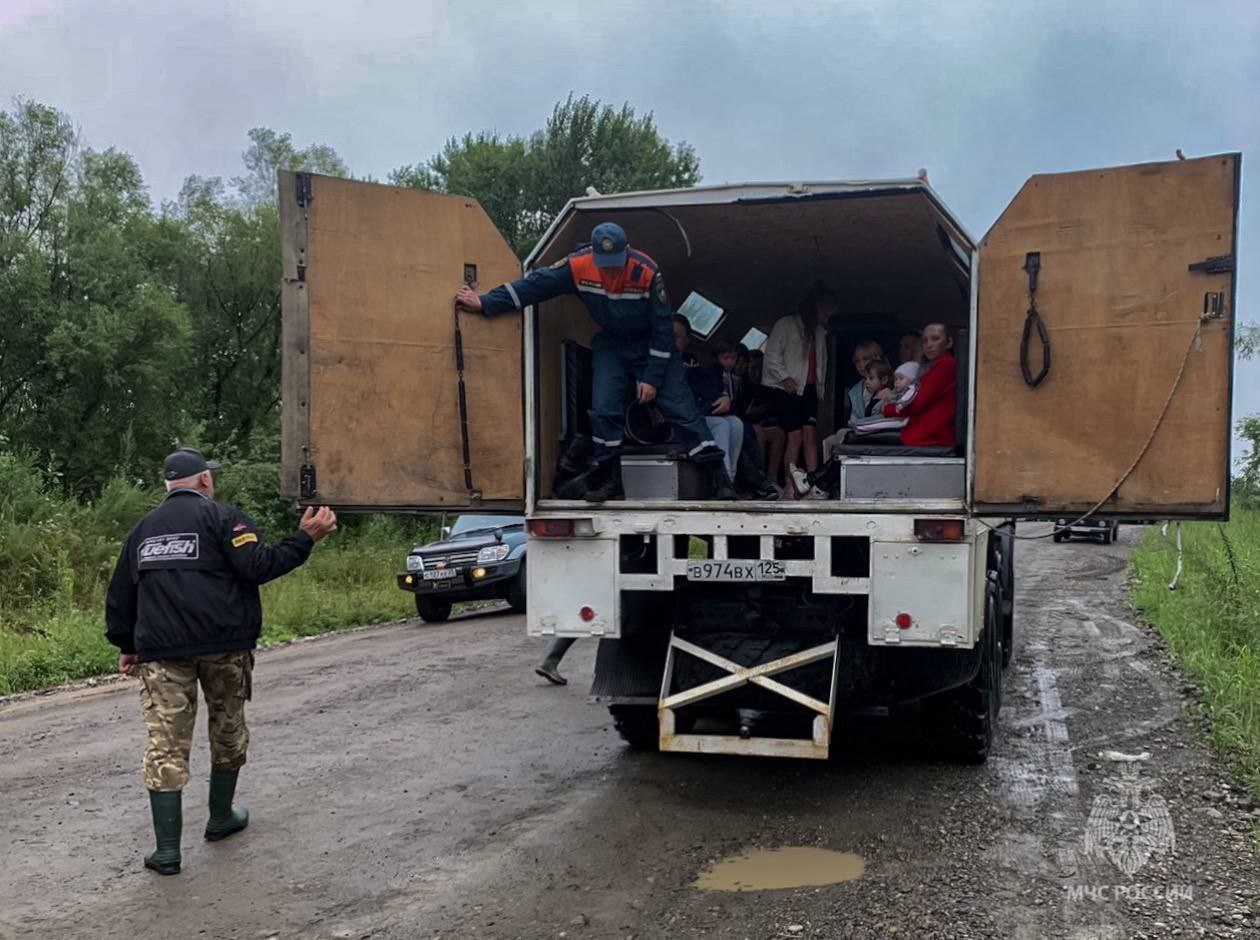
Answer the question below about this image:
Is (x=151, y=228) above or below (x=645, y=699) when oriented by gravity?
above

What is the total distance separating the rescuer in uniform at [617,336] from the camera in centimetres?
525

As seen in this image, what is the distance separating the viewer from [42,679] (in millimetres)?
9195

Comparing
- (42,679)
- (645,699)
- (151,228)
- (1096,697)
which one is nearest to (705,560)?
(645,699)

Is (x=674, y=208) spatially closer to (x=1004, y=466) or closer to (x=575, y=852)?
(x=1004, y=466)

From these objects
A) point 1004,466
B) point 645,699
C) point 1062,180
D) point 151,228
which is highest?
point 151,228

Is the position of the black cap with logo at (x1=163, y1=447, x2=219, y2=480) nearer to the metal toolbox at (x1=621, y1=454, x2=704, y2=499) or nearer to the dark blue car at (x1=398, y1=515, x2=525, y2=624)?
the metal toolbox at (x1=621, y1=454, x2=704, y2=499)

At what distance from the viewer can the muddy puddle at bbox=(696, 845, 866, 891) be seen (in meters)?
4.21

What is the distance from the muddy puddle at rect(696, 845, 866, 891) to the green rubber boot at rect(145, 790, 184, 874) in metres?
2.19

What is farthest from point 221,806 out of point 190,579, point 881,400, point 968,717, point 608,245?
point 881,400

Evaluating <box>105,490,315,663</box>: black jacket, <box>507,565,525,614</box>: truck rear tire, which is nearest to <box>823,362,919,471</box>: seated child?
<box>105,490,315,663</box>: black jacket

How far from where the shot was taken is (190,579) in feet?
15.3

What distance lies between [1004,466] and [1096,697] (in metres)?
3.84

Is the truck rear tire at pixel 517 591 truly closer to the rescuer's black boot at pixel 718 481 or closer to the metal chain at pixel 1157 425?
the rescuer's black boot at pixel 718 481

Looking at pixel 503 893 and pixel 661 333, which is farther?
pixel 661 333
